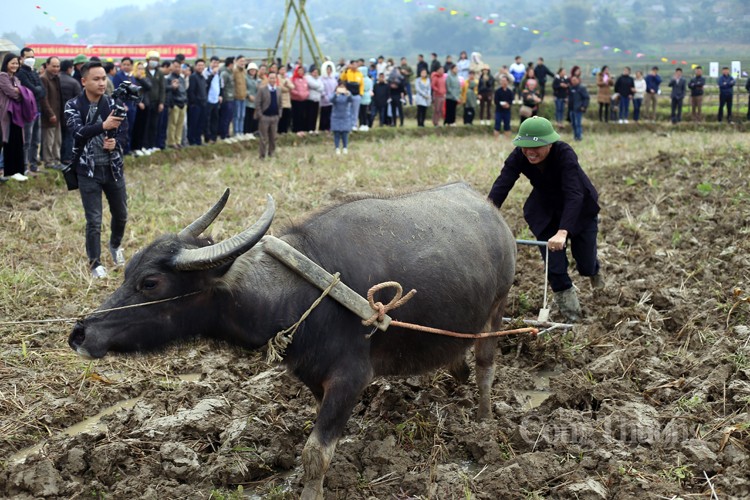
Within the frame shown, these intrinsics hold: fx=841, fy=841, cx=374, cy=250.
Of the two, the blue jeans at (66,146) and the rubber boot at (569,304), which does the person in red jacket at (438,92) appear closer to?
the blue jeans at (66,146)

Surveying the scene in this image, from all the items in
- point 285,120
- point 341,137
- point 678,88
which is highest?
point 678,88

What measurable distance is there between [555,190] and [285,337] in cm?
299

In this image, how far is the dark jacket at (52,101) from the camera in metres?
11.2

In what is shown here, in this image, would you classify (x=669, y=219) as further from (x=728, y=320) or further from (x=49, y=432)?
(x=49, y=432)

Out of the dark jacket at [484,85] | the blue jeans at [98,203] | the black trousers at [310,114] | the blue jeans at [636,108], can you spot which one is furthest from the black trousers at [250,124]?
the blue jeans at [636,108]

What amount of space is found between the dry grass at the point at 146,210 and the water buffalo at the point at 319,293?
59cm

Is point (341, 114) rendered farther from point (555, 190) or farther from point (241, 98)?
point (555, 190)

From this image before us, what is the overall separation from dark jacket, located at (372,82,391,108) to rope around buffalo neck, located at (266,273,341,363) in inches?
680

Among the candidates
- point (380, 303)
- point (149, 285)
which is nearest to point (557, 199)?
point (380, 303)

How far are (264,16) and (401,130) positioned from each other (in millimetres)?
151342

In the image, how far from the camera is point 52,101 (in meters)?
11.4

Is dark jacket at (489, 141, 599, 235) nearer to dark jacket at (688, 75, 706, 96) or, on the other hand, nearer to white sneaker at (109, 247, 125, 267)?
white sneaker at (109, 247, 125, 267)

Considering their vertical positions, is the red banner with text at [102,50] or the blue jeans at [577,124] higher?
the red banner with text at [102,50]

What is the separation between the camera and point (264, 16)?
164250 mm
